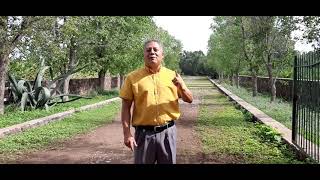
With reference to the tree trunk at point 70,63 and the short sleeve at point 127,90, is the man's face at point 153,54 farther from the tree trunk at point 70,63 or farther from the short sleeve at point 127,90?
the tree trunk at point 70,63

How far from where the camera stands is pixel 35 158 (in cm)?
786

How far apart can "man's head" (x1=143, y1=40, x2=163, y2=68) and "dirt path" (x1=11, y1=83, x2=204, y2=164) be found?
375 cm

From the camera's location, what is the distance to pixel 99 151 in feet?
28.1

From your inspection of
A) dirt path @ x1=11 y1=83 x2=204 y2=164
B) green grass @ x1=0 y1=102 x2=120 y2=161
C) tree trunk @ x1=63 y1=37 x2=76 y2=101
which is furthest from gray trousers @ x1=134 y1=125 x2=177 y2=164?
tree trunk @ x1=63 y1=37 x2=76 y2=101

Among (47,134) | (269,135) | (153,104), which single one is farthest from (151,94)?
(47,134)

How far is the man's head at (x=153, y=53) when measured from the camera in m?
3.91

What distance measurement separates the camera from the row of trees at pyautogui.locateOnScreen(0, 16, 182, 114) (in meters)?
12.7

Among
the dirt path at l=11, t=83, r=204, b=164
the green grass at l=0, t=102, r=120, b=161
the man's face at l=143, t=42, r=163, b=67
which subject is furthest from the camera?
the green grass at l=0, t=102, r=120, b=161

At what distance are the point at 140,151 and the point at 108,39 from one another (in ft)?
60.3

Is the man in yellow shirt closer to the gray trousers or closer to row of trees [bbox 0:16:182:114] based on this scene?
the gray trousers

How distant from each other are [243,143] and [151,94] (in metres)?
5.68
